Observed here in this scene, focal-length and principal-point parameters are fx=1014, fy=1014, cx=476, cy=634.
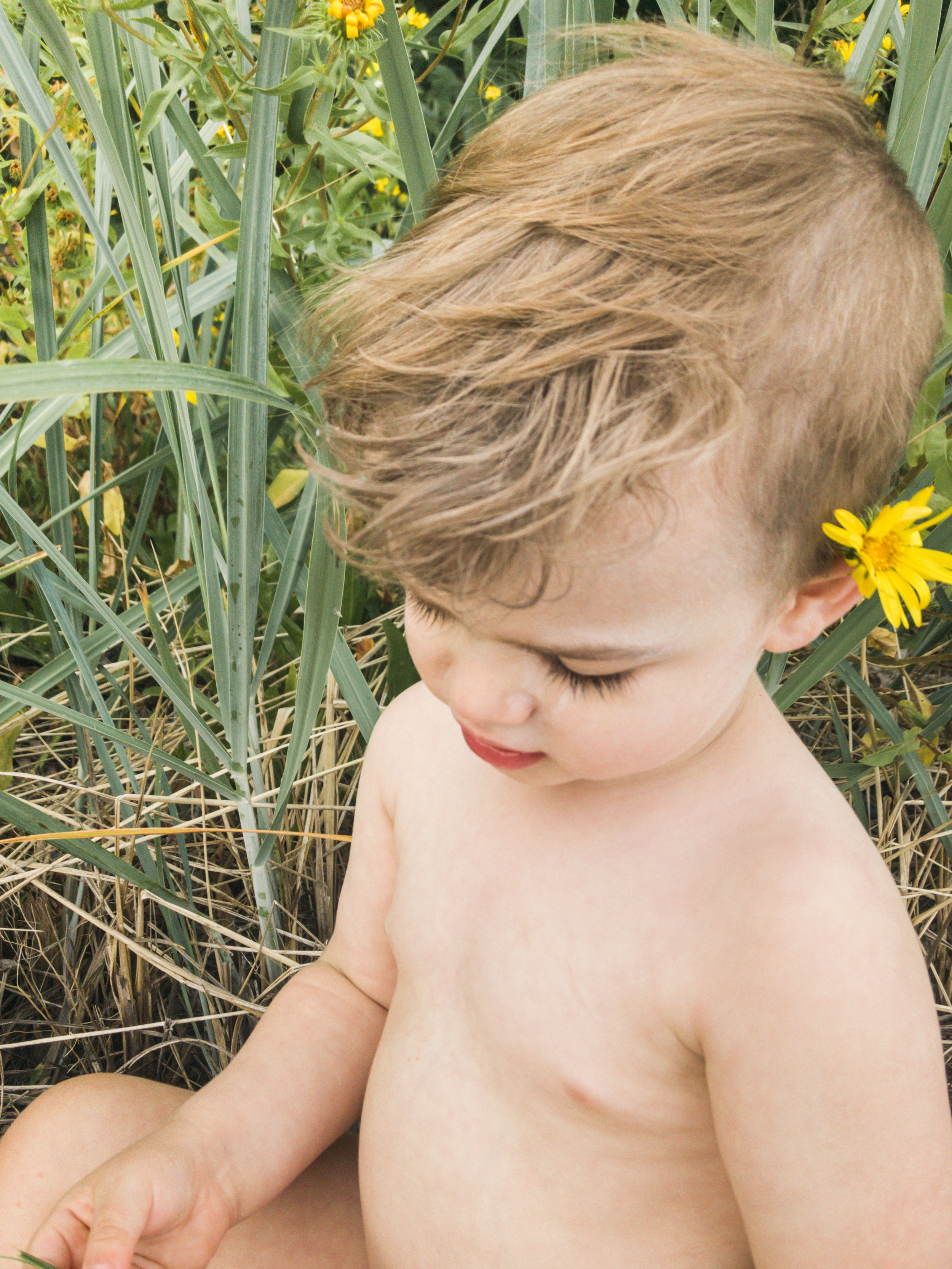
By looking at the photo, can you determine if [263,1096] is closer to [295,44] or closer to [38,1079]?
[38,1079]

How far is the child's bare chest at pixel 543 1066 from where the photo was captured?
0.59 m

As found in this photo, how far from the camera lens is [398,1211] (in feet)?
2.23

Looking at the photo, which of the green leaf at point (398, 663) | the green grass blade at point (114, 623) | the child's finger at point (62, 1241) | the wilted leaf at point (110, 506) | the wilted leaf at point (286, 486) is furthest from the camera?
the wilted leaf at point (110, 506)

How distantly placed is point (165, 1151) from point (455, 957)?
24 centimetres

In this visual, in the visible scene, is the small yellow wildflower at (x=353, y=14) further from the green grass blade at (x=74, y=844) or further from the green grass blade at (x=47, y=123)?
the green grass blade at (x=74, y=844)

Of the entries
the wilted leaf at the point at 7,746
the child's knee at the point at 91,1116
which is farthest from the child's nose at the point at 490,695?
the wilted leaf at the point at 7,746

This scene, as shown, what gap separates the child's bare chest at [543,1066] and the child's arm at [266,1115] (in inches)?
3.2

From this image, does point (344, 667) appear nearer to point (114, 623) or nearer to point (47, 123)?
point (114, 623)

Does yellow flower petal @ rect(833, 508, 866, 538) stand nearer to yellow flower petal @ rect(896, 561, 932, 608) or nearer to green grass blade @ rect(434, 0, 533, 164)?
yellow flower petal @ rect(896, 561, 932, 608)

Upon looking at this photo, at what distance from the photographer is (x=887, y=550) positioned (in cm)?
54

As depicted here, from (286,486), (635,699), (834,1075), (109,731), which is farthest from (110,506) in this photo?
(834,1075)

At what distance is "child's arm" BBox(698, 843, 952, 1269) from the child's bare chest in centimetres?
5

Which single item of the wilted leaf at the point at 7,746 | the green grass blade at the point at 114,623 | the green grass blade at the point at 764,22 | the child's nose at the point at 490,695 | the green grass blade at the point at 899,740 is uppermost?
the green grass blade at the point at 764,22

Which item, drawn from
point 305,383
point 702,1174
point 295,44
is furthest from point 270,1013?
point 295,44
